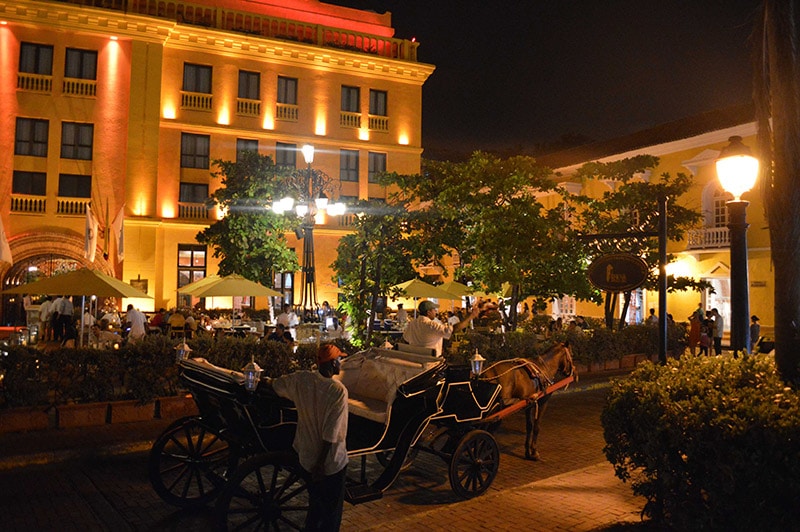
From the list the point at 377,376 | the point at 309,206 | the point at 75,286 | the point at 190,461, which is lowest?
the point at 190,461

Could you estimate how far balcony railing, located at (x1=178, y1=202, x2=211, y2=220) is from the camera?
3067 centimetres

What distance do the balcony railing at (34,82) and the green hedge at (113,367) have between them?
75.0 ft

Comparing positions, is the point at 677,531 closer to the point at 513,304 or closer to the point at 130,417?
the point at 130,417

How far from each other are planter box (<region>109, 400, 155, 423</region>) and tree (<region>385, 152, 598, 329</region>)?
7.15 meters

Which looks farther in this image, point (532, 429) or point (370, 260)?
point (370, 260)

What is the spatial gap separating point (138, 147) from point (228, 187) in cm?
651

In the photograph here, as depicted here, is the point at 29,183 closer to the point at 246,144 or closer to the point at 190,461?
the point at 246,144

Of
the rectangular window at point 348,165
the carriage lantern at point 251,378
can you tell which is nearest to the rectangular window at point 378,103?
the rectangular window at point 348,165

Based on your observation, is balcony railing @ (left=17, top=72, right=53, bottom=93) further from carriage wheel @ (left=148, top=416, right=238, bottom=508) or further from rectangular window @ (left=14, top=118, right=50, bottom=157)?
carriage wheel @ (left=148, top=416, right=238, bottom=508)

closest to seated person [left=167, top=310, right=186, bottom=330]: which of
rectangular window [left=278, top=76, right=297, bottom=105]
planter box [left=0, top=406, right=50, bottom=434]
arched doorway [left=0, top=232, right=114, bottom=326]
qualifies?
planter box [left=0, top=406, right=50, bottom=434]

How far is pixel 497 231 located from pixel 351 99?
2195 centimetres

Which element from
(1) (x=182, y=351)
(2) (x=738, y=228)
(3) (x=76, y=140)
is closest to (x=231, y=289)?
(1) (x=182, y=351)

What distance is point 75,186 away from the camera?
28547 mm

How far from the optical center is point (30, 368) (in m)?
8.99
